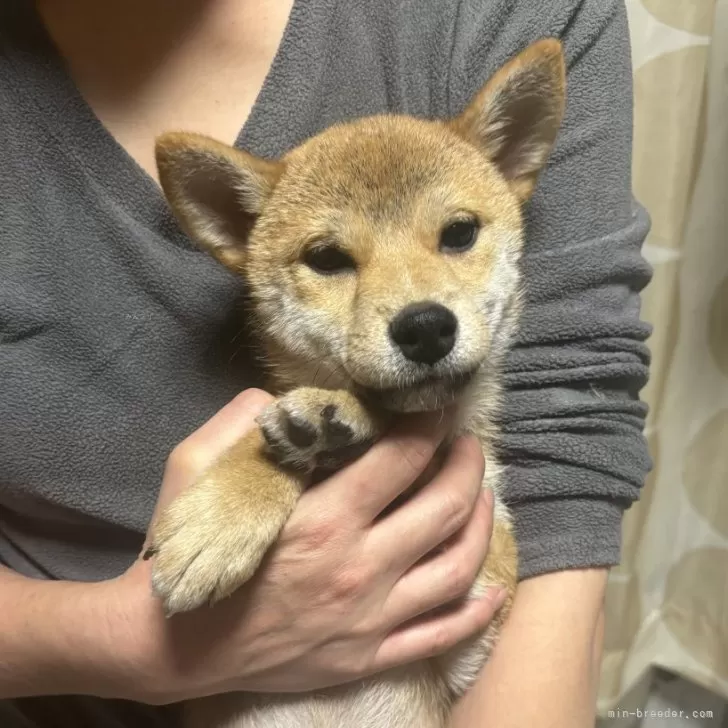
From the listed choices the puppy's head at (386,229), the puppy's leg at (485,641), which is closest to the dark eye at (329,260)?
the puppy's head at (386,229)

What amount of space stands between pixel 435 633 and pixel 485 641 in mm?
140

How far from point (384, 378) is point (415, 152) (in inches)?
13.8

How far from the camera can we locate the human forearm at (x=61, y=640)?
0.93 metres

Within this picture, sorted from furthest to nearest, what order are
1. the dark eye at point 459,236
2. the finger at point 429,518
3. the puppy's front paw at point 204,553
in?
the dark eye at point 459,236
the finger at point 429,518
the puppy's front paw at point 204,553

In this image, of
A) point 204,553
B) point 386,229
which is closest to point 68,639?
point 204,553

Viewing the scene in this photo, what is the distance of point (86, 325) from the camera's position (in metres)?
1.07

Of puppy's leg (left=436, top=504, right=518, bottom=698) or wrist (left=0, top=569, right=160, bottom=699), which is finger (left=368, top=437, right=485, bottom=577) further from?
wrist (left=0, top=569, right=160, bottom=699)

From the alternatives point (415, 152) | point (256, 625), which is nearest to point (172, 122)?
point (415, 152)

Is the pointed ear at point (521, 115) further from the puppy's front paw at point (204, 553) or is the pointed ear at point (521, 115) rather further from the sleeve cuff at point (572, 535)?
the puppy's front paw at point (204, 553)

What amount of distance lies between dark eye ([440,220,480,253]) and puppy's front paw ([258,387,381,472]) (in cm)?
28

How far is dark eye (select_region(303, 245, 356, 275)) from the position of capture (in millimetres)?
1006

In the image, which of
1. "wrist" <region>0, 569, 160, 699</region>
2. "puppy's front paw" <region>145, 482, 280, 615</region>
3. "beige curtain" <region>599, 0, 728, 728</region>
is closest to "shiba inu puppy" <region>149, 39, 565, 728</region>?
"puppy's front paw" <region>145, 482, 280, 615</region>

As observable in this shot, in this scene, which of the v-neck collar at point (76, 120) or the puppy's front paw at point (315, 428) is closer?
the puppy's front paw at point (315, 428)

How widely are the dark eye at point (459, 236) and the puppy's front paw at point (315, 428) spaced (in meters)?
0.28
